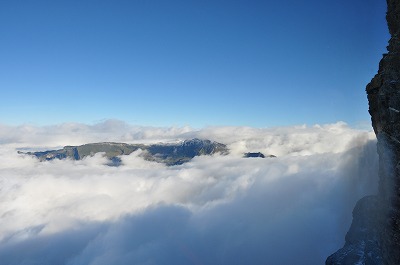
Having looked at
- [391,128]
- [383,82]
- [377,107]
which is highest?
[383,82]

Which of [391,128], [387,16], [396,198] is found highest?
[387,16]

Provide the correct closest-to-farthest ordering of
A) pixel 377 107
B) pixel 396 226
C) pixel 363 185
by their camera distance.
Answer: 1. pixel 396 226
2. pixel 377 107
3. pixel 363 185

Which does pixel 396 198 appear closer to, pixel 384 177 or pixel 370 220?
pixel 384 177

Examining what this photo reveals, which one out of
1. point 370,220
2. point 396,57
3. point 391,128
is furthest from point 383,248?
point 370,220

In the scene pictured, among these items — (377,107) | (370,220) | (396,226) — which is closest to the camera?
(396,226)

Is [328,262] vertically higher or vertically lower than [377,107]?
lower

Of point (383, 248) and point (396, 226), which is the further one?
point (383, 248)

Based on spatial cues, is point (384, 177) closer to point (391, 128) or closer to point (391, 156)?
point (391, 156)

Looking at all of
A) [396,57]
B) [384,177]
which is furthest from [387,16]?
[384,177]

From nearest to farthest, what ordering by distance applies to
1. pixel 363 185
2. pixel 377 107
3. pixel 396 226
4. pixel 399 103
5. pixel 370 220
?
pixel 399 103
pixel 396 226
pixel 377 107
pixel 370 220
pixel 363 185
